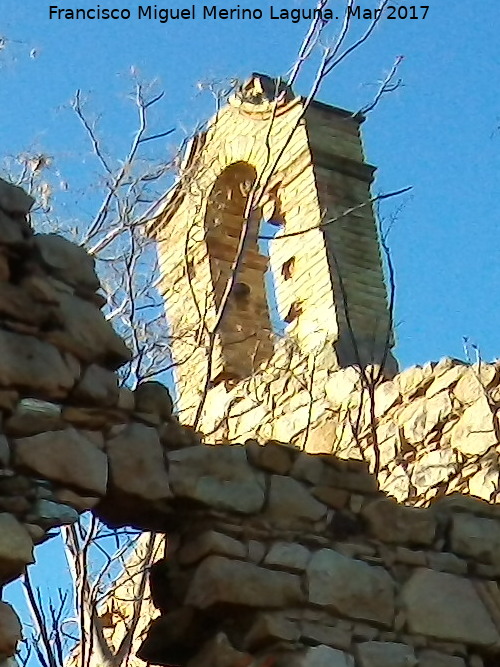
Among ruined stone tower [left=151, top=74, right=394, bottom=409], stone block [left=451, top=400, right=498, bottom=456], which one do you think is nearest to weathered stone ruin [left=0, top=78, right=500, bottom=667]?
stone block [left=451, top=400, right=498, bottom=456]

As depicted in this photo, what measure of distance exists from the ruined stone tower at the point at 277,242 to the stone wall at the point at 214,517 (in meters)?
4.14

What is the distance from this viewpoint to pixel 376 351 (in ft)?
29.7

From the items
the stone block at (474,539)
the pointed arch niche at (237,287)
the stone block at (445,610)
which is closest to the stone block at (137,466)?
the stone block at (445,610)

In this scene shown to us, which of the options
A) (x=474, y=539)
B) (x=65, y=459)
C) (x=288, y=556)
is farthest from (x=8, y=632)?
(x=474, y=539)

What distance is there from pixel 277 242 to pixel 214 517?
6183mm

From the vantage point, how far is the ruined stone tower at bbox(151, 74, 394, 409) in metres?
9.02

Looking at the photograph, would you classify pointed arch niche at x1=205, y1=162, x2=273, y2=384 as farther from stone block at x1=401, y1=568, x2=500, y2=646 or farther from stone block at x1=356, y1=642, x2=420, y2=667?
stone block at x1=356, y1=642, x2=420, y2=667

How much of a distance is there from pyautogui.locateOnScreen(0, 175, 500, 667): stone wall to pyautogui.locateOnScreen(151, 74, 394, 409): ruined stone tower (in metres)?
4.14

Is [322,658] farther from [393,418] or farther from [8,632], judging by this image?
[393,418]

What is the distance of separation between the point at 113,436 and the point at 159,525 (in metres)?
0.38

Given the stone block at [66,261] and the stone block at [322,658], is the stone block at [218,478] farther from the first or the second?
the stone block at [66,261]

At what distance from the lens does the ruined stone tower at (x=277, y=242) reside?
9016 millimetres

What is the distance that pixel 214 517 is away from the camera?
412 cm

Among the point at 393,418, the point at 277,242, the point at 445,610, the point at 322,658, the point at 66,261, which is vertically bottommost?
the point at 322,658
